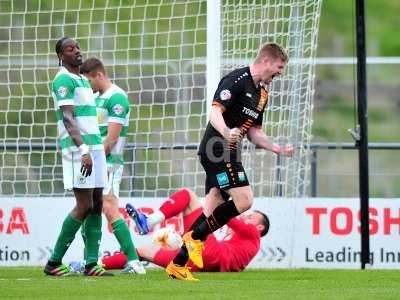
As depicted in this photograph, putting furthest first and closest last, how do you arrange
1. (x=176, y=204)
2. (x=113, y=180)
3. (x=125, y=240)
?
(x=176, y=204)
(x=113, y=180)
(x=125, y=240)

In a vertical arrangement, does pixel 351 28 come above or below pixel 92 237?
above

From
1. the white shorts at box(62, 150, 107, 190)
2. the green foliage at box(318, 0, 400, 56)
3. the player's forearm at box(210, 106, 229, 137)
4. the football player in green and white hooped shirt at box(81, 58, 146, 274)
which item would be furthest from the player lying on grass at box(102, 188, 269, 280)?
the green foliage at box(318, 0, 400, 56)

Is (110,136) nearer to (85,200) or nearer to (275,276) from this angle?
(85,200)

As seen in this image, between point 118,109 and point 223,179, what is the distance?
63.1 inches

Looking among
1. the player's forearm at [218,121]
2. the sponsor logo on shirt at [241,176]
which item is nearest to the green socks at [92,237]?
the sponsor logo on shirt at [241,176]

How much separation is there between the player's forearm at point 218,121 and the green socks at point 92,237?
1.47 m

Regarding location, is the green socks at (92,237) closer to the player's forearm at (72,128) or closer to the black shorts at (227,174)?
the player's forearm at (72,128)

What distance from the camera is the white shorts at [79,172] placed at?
12164 millimetres

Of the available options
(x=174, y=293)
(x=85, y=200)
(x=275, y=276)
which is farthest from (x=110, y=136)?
(x=174, y=293)

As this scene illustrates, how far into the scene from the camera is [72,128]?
12.0 metres

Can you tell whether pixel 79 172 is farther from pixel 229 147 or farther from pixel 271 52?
pixel 271 52

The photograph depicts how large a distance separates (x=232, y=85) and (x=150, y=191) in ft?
12.6

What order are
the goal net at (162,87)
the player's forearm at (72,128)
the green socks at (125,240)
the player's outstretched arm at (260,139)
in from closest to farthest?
the player's forearm at (72,128) → the player's outstretched arm at (260,139) → the green socks at (125,240) → the goal net at (162,87)

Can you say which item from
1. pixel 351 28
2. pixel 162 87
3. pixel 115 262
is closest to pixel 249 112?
pixel 115 262
